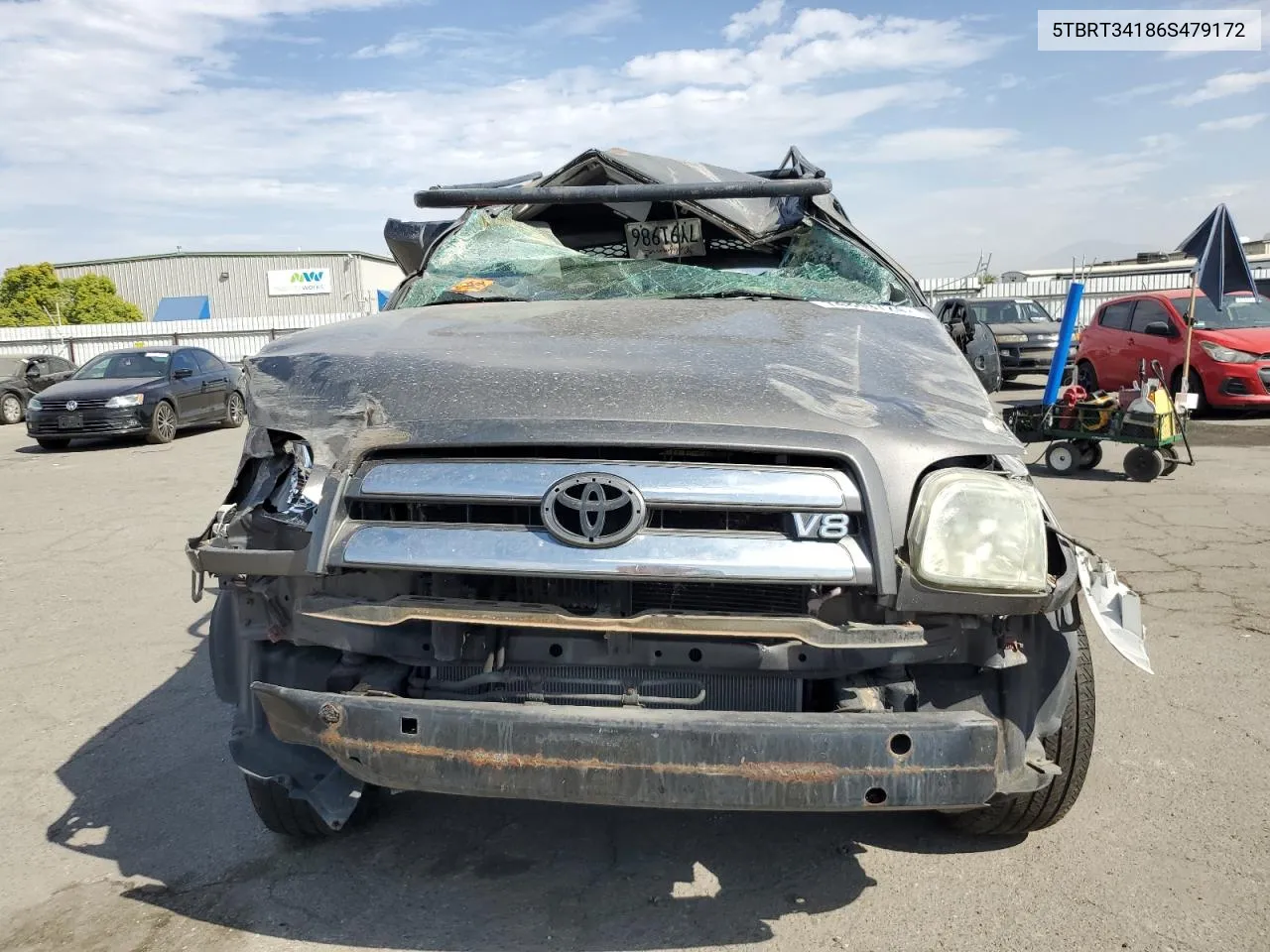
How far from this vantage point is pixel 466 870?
2814mm

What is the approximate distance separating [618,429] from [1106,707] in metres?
2.65

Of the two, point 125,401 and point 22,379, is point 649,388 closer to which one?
point 125,401

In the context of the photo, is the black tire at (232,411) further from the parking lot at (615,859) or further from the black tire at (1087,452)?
the black tire at (1087,452)

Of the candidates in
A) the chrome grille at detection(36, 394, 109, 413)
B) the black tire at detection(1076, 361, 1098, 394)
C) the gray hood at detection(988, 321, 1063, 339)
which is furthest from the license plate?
the gray hood at detection(988, 321, 1063, 339)

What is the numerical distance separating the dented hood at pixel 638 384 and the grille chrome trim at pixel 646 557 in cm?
22

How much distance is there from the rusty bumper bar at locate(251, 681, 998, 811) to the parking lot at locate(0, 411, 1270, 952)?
57cm

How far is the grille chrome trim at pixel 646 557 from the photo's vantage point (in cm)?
217

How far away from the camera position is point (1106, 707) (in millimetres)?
3857

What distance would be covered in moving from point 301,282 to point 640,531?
56150 millimetres

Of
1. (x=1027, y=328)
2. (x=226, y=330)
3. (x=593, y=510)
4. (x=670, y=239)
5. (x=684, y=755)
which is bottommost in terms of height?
(x=684, y=755)

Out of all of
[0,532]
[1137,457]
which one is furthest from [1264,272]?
[0,532]

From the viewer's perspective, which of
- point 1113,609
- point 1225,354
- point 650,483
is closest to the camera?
point 650,483

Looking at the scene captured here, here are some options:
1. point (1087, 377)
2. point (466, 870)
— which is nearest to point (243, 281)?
point (1087, 377)

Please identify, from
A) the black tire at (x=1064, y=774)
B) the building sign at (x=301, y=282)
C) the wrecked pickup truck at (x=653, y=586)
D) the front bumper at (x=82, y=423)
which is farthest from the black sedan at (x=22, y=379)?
the building sign at (x=301, y=282)
